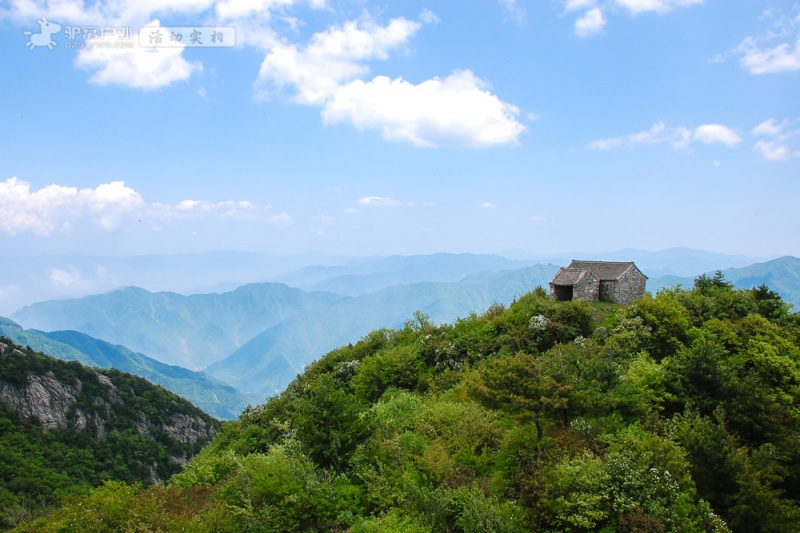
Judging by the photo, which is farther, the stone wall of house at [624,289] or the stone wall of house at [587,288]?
the stone wall of house at [624,289]

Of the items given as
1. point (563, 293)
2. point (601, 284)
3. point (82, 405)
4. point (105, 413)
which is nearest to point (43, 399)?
point (82, 405)

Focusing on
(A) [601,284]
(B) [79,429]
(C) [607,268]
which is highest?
(C) [607,268]

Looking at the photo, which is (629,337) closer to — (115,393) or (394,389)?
(394,389)

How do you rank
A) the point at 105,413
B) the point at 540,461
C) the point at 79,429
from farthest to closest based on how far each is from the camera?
the point at 105,413 < the point at 79,429 < the point at 540,461

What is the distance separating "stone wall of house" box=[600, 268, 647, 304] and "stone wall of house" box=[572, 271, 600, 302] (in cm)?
66

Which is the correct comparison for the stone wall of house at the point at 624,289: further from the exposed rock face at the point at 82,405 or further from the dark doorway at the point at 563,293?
the exposed rock face at the point at 82,405

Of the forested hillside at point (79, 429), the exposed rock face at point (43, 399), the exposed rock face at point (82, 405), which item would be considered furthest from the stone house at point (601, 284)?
the exposed rock face at point (43, 399)

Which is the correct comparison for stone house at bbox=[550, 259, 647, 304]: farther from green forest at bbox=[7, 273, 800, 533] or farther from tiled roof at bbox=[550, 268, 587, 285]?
green forest at bbox=[7, 273, 800, 533]

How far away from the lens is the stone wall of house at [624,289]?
3956cm

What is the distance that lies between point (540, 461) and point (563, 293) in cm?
2514

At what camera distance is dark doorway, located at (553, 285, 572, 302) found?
39.9 m

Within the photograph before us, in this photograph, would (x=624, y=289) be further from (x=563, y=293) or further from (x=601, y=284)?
(x=563, y=293)

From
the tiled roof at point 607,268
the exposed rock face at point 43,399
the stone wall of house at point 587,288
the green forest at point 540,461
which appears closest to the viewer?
the green forest at point 540,461

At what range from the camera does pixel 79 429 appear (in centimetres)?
8719
